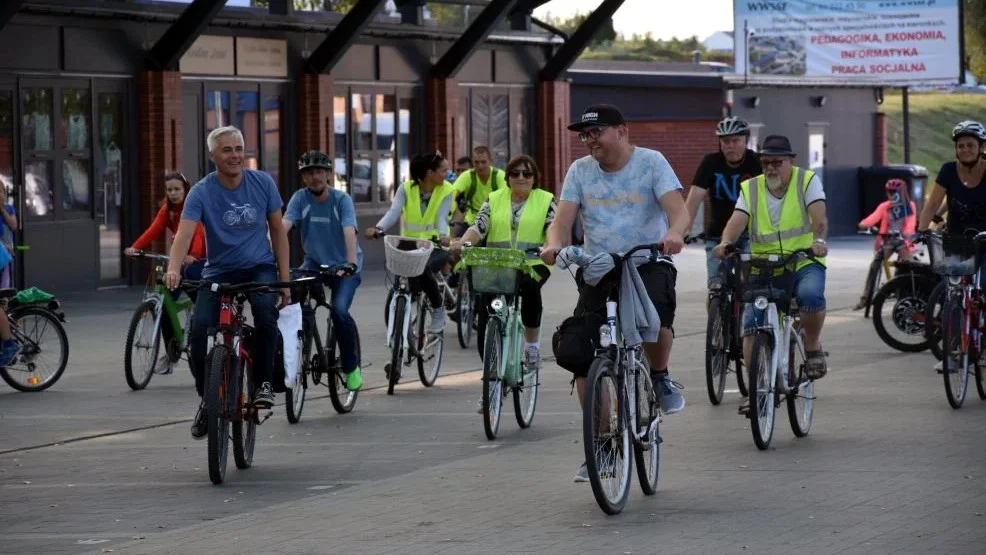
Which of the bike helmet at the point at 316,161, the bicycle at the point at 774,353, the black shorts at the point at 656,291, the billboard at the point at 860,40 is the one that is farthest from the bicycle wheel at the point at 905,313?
the billboard at the point at 860,40

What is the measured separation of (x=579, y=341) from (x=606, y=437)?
1.66 ft

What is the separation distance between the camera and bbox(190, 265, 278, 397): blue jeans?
9.63 metres

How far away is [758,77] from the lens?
126ft

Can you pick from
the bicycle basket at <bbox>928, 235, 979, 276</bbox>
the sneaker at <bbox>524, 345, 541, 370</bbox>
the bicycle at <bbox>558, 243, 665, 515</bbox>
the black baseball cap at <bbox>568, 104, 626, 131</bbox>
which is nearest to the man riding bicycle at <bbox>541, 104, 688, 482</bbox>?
the black baseball cap at <bbox>568, 104, 626, 131</bbox>

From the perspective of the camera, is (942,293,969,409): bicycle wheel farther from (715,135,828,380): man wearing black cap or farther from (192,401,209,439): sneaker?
(192,401,209,439): sneaker

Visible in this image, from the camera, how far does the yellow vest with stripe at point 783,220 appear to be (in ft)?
35.7

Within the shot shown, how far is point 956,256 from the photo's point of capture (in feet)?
40.4

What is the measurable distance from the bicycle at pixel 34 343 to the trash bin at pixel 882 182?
26.1 metres

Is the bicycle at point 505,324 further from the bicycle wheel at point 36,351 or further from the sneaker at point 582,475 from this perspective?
the bicycle wheel at point 36,351

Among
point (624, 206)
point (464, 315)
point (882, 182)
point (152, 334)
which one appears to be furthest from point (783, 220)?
point (882, 182)

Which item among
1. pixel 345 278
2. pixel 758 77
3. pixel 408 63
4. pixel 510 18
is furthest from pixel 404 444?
pixel 758 77

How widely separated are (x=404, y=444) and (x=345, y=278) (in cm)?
181

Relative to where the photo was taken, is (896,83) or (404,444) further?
(896,83)

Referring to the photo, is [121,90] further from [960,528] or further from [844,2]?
[844,2]
